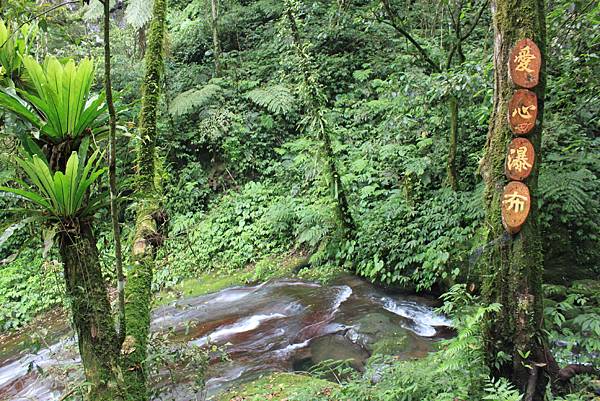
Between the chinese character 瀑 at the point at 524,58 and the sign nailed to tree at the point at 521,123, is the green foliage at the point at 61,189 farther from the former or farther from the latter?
the chinese character 瀑 at the point at 524,58

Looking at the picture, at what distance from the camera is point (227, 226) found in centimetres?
941

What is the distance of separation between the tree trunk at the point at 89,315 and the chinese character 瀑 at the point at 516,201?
249 centimetres

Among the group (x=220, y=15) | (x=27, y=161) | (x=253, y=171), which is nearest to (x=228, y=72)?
(x=220, y=15)

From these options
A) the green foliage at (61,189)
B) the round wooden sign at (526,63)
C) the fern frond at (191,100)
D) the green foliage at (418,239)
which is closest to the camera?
the green foliage at (61,189)

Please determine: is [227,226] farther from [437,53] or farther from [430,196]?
[437,53]

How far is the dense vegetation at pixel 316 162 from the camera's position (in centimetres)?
241

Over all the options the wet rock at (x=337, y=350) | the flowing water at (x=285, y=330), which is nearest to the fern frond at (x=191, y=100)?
the flowing water at (x=285, y=330)

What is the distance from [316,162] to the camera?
6879 mm

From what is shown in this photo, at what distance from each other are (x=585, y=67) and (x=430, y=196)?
305 centimetres

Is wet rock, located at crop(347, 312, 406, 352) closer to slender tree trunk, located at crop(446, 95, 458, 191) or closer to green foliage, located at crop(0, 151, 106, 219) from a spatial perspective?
slender tree trunk, located at crop(446, 95, 458, 191)

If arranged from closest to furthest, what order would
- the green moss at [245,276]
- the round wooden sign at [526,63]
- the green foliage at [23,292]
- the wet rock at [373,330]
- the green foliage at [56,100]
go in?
the green foliage at [56,100] → the round wooden sign at [526,63] → the wet rock at [373,330] → the green moss at [245,276] → the green foliage at [23,292]

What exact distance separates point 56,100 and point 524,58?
272 centimetres

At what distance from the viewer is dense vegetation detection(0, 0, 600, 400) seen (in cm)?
241

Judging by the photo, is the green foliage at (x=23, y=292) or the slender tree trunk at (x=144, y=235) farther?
the green foliage at (x=23, y=292)
